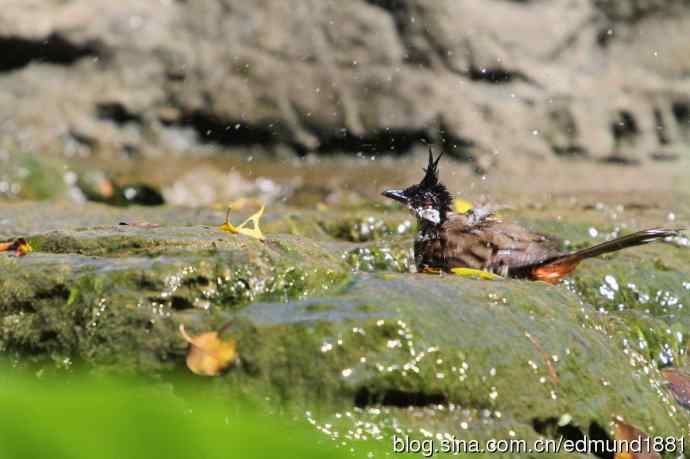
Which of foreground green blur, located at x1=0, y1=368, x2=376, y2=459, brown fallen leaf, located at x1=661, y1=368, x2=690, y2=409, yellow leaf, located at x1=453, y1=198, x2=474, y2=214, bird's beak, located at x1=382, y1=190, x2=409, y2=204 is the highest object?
foreground green blur, located at x1=0, y1=368, x2=376, y2=459

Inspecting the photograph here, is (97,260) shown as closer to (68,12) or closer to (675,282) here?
(675,282)

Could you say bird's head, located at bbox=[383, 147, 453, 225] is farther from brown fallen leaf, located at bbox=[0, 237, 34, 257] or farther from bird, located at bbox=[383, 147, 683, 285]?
brown fallen leaf, located at bbox=[0, 237, 34, 257]

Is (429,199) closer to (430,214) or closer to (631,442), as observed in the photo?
(430,214)

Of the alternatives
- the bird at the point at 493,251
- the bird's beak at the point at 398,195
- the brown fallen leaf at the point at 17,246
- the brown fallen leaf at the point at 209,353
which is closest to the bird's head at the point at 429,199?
the bird's beak at the point at 398,195

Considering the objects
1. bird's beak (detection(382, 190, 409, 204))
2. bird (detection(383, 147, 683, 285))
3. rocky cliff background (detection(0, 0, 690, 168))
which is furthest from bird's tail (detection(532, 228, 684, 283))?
rocky cliff background (detection(0, 0, 690, 168))

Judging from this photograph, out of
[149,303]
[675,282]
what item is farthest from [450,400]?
[675,282]
